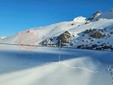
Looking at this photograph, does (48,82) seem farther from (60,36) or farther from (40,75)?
(60,36)

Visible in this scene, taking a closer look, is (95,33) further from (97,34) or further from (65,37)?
(65,37)

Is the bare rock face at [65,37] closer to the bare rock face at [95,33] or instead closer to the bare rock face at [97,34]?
the bare rock face at [95,33]

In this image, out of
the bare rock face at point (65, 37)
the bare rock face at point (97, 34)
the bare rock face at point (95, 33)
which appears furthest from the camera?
the bare rock face at point (65, 37)

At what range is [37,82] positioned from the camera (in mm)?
7047

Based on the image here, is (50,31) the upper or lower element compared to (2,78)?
upper

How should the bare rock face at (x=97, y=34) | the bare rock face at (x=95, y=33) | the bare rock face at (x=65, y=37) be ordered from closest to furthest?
1. the bare rock face at (x=97, y=34)
2. the bare rock face at (x=95, y=33)
3. the bare rock face at (x=65, y=37)

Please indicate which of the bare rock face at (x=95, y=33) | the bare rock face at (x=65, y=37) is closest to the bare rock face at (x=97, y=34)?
the bare rock face at (x=95, y=33)

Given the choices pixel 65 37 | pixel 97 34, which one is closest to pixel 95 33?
pixel 97 34

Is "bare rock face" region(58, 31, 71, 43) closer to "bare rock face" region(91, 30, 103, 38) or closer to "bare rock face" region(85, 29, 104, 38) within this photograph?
"bare rock face" region(85, 29, 104, 38)

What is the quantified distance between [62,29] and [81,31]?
11824 mm

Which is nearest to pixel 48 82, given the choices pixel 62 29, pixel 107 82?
pixel 107 82

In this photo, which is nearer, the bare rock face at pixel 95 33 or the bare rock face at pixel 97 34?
the bare rock face at pixel 97 34

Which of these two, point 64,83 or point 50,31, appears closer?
point 64,83

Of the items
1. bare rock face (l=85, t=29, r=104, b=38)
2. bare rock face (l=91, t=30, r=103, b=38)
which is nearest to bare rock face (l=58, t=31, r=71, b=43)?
bare rock face (l=85, t=29, r=104, b=38)
